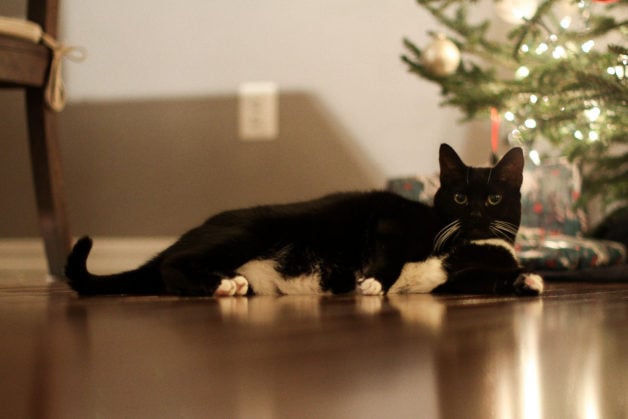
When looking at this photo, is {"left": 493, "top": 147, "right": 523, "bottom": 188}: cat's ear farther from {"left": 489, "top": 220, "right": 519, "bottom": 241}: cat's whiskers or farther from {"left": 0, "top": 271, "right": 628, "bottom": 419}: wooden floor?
{"left": 0, "top": 271, "right": 628, "bottom": 419}: wooden floor

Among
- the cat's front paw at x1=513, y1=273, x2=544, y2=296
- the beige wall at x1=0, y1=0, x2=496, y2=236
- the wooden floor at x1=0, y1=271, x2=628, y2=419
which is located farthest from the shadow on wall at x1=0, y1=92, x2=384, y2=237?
the wooden floor at x1=0, y1=271, x2=628, y2=419

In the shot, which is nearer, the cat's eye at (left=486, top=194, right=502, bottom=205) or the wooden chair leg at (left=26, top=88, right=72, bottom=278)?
the cat's eye at (left=486, top=194, right=502, bottom=205)

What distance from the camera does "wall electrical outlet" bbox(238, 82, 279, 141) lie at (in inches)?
78.0

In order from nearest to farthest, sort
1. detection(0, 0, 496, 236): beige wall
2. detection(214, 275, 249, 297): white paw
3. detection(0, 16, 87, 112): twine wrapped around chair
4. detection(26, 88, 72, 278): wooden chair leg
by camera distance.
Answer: detection(214, 275, 249, 297): white paw → detection(0, 16, 87, 112): twine wrapped around chair → detection(26, 88, 72, 278): wooden chair leg → detection(0, 0, 496, 236): beige wall

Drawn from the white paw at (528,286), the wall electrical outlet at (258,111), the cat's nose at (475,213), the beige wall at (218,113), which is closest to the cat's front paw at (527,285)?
the white paw at (528,286)

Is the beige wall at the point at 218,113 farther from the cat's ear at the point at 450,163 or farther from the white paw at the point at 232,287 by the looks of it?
the white paw at the point at 232,287

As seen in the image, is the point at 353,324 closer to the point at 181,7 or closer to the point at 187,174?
the point at 187,174

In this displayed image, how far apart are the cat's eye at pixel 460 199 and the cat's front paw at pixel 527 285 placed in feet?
0.51

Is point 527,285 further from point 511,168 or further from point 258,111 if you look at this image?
point 258,111

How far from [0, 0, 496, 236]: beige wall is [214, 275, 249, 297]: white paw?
98cm

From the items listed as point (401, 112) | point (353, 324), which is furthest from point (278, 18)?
point (353, 324)

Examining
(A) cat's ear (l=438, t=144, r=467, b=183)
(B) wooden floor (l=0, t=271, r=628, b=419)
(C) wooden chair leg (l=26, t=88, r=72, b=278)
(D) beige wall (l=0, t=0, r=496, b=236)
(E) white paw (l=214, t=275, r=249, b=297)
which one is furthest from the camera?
(D) beige wall (l=0, t=0, r=496, b=236)

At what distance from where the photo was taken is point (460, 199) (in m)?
1.07

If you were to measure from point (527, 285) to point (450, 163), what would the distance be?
25 centimetres
